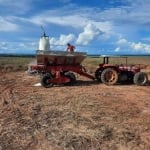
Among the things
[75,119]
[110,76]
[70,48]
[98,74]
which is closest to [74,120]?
[75,119]

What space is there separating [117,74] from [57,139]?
1009cm

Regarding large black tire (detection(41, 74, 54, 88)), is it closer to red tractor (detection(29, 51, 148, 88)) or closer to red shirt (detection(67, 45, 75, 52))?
red tractor (detection(29, 51, 148, 88))

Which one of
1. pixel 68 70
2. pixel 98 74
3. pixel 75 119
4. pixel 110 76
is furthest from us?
pixel 98 74

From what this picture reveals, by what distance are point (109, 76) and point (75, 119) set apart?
8.29m

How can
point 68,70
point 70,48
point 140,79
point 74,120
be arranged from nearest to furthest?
point 74,120 < point 140,79 < point 68,70 < point 70,48

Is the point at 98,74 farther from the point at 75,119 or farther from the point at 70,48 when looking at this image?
the point at 75,119

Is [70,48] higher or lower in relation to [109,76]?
higher

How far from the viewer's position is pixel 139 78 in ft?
58.4

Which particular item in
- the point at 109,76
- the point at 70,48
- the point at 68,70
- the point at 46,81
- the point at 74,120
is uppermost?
the point at 70,48

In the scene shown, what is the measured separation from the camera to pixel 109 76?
18.1 meters

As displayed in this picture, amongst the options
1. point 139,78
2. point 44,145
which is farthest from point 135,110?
point 139,78

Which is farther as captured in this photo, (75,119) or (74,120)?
(75,119)

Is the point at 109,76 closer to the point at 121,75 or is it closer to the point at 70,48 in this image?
the point at 121,75

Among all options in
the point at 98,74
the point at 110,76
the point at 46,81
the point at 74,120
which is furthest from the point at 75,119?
the point at 98,74
